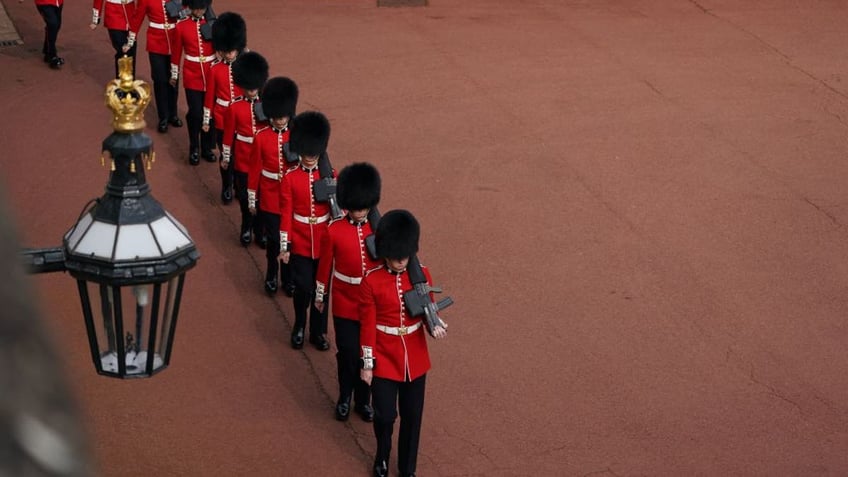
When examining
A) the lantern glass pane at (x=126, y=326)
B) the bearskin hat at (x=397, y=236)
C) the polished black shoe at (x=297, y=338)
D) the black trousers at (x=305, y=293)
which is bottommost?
the polished black shoe at (x=297, y=338)

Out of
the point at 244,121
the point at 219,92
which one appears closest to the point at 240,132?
the point at 244,121

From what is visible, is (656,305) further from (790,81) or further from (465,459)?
(790,81)

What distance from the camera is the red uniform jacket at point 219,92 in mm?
7215

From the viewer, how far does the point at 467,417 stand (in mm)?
5375

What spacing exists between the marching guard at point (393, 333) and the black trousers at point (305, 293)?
3.71 ft

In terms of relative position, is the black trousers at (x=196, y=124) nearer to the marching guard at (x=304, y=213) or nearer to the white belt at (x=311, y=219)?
the marching guard at (x=304, y=213)

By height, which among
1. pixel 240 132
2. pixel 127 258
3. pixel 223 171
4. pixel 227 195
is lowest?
pixel 227 195

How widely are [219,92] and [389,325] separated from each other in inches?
121

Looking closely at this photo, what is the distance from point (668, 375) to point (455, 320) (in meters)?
1.12

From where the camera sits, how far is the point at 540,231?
7207mm

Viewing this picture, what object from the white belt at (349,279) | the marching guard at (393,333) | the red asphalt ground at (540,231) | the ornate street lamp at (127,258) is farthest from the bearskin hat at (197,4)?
the ornate street lamp at (127,258)

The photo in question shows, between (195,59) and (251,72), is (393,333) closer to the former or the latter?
(251,72)

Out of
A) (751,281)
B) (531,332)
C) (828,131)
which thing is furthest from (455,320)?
(828,131)

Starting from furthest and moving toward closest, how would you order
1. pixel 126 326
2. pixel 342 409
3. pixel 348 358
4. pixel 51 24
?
1. pixel 51 24
2. pixel 342 409
3. pixel 348 358
4. pixel 126 326
